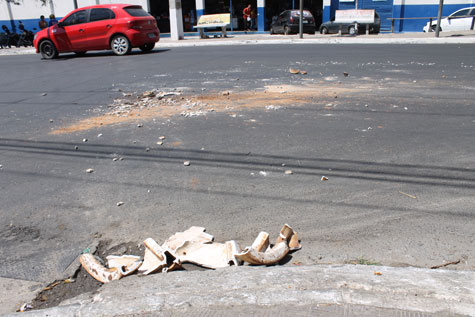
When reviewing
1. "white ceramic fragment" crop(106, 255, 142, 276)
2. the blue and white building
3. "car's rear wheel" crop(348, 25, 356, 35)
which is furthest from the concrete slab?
the blue and white building

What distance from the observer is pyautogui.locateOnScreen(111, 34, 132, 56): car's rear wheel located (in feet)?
55.0

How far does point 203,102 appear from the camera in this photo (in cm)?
837

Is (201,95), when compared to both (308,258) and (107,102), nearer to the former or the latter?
(107,102)

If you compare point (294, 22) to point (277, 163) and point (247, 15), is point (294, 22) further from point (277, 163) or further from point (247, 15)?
point (277, 163)

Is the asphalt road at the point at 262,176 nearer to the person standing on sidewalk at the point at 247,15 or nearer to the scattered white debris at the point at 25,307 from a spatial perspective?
the scattered white debris at the point at 25,307

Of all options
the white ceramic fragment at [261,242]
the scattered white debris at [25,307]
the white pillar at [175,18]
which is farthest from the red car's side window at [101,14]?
the scattered white debris at [25,307]

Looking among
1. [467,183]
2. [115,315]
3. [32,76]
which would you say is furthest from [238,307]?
[32,76]

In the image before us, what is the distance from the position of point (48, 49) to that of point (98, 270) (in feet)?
54.8

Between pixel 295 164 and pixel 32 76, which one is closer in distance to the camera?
pixel 295 164

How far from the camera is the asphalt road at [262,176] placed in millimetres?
3643

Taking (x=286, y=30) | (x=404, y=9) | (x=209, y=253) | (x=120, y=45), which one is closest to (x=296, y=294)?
(x=209, y=253)

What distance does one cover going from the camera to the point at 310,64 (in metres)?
12.6

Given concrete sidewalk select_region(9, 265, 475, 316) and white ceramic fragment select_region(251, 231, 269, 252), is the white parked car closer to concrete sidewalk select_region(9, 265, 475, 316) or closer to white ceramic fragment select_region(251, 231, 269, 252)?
white ceramic fragment select_region(251, 231, 269, 252)

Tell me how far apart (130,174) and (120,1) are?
111 ft
